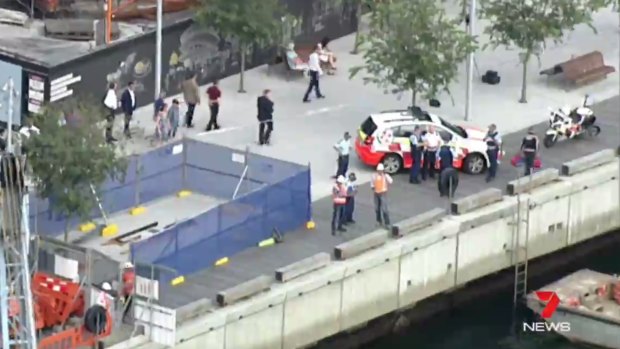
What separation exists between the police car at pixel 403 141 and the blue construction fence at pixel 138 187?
4810 mm

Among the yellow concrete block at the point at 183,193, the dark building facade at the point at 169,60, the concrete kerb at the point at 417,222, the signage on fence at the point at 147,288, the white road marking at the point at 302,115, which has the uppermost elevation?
the dark building facade at the point at 169,60

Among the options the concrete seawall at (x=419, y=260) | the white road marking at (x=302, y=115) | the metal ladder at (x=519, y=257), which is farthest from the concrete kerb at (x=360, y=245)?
the white road marking at (x=302, y=115)

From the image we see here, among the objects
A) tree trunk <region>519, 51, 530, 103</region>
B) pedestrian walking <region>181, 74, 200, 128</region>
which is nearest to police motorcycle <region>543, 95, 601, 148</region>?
tree trunk <region>519, 51, 530, 103</region>

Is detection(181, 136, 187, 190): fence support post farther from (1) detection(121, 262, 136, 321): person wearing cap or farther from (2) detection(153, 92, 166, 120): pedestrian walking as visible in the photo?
(1) detection(121, 262, 136, 321): person wearing cap

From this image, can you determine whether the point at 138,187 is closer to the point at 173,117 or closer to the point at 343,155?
the point at 173,117

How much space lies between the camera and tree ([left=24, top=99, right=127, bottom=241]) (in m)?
55.7

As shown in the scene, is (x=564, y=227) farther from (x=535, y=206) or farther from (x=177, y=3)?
(x=177, y=3)

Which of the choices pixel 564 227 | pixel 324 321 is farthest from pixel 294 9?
pixel 324 321

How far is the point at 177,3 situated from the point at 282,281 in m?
15.7

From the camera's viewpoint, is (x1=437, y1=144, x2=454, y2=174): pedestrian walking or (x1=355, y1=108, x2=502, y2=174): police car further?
(x1=355, y1=108, x2=502, y2=174): police car

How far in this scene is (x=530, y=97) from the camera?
232 ft

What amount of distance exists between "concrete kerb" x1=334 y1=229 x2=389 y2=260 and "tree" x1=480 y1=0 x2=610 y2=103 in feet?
39.9

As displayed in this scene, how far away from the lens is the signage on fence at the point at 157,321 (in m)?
52.3

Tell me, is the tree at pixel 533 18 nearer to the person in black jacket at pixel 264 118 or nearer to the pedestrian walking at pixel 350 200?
the person in black jacket at pixel 264 118
